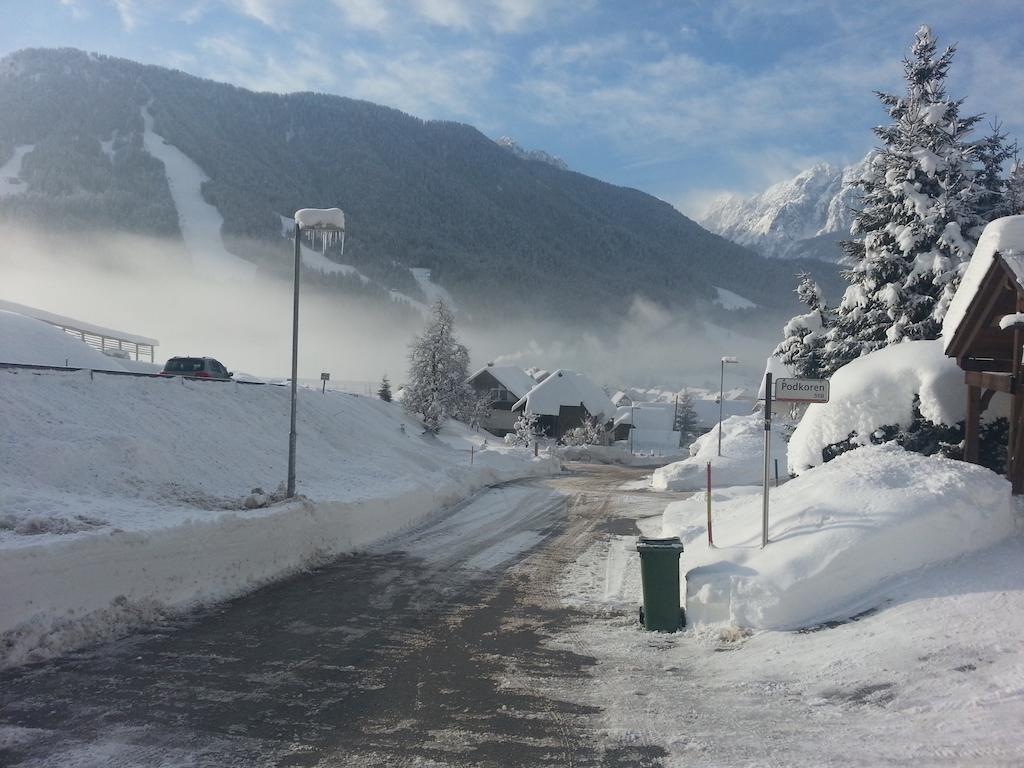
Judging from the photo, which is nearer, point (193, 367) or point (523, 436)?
point (193, 367)

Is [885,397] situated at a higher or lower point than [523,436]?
higher

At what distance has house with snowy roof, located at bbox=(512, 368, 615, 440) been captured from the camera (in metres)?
77.3

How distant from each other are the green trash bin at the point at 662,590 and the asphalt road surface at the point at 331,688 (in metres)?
0.96

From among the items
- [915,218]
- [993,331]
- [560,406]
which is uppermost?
[915,218]

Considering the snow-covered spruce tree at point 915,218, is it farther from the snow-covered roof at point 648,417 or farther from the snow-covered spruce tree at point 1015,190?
the snow-covered roof at point 648,417

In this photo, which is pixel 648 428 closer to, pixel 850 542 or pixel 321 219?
pixel 321 219

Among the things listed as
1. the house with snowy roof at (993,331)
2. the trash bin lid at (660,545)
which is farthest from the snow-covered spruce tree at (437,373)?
the trash bin lid at (660,545)

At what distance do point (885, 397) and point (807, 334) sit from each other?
16224 mm

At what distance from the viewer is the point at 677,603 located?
849cm

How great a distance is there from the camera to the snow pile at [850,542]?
7.62 m

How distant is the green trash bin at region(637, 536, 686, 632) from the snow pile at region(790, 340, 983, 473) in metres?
5.57

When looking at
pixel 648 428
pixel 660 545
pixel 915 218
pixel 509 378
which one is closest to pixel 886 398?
pixel 660 545

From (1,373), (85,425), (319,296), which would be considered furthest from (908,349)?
(319,296)

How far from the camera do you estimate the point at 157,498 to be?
13.3m
